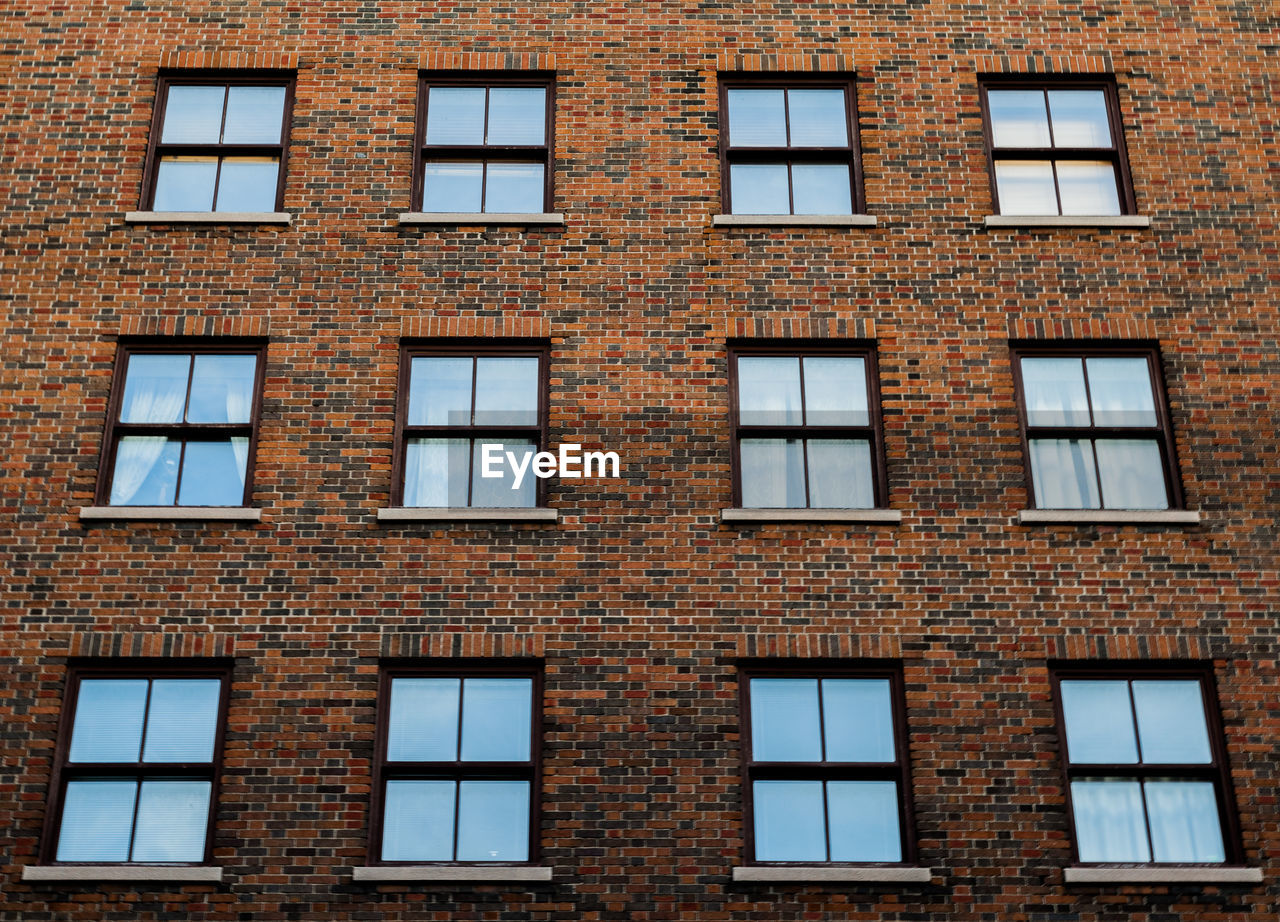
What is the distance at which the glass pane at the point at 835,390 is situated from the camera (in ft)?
44.8

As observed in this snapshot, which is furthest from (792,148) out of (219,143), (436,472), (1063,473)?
(219,143)

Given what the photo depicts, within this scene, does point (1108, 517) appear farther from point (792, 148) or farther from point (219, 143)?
point (219, 143)

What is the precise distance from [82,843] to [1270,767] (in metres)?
10.6

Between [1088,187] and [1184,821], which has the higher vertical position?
[1088,187]

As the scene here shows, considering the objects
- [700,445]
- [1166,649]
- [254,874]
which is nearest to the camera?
[254,874]

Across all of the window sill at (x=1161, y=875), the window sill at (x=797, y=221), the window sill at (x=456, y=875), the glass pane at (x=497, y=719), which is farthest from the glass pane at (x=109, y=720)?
the window sill at (x=1161, y=875)

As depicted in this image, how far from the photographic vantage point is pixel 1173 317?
45.8 feet

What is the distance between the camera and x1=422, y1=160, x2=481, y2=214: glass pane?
14.7 m

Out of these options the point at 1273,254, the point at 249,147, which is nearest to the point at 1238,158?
the point at 1273,254

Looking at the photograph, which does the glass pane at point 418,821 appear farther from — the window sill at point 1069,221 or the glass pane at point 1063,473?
the window sill at point 1069,221

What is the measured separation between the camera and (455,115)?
599 inches

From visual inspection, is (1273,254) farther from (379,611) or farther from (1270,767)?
(379,611)

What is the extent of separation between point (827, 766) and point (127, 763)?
629 cm

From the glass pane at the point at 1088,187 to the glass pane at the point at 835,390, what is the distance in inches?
127
